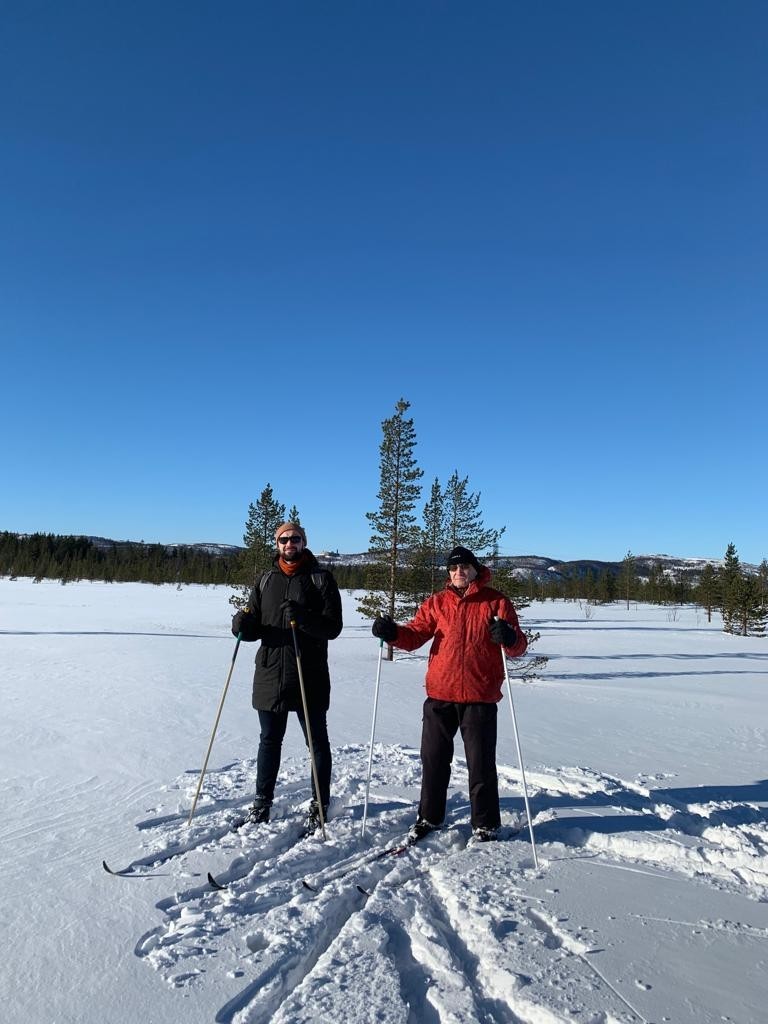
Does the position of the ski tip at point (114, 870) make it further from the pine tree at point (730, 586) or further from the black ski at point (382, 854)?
the pine tree at point (730, 586)

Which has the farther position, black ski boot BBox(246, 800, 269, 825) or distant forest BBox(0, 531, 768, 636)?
distant forest BBox(0, 531, 768, 636)

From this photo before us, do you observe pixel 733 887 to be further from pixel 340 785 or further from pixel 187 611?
pixel 187 611

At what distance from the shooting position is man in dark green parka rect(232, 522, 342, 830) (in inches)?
177

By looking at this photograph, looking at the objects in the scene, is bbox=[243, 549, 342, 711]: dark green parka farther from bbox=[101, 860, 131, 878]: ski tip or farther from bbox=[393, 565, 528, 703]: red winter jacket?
bbox=[101, 860, 131, 878]: ski tip

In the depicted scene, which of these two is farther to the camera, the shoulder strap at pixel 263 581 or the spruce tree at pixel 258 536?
the spruce tree at pixel 258 536

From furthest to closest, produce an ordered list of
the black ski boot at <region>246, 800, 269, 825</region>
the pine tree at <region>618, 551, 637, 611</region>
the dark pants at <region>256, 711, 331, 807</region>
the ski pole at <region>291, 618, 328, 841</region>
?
the pine tree at <region>618, 551, 637, 611</region> → the dark pants at <region>256, 711, 331, 807</region> → the black ski boot at <region>246, 800, 269, 825</region> → the ski pole at <region>291, 618, 328, 841</region>

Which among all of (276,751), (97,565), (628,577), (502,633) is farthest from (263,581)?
(97,565)

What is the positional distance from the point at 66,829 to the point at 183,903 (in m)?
1.62

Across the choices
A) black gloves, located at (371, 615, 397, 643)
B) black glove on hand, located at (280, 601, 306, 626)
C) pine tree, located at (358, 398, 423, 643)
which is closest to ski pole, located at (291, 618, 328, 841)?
black glove on hand, located at (280, 601, 306, 626)

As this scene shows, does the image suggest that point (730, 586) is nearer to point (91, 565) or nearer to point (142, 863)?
point (142, 863)

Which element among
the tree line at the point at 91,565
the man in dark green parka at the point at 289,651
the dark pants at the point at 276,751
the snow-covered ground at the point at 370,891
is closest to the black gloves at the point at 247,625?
the man in dark green parka at the point at 289,651

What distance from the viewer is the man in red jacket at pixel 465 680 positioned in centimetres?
427

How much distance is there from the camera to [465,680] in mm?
4395

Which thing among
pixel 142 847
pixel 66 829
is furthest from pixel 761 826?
pixel 66 829
